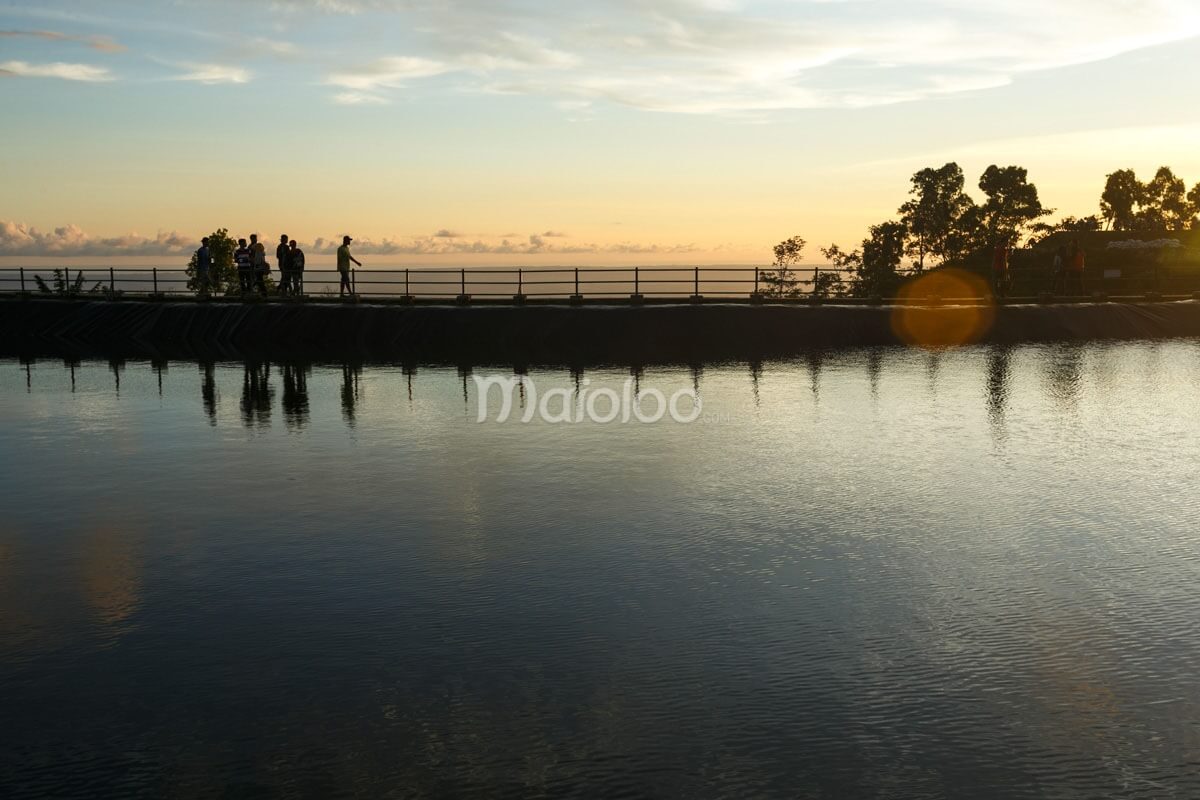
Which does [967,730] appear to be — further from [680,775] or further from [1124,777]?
[680,775]

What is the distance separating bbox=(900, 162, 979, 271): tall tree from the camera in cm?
8062

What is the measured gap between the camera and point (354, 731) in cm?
609

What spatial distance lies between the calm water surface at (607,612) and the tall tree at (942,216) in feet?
222

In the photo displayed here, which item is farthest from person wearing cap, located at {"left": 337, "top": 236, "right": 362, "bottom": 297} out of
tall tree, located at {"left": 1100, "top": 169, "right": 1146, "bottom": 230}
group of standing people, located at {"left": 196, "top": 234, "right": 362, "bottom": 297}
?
tall tree, located at {"left": 1100, "top": 169, "right": 1146, "bottom": 230}

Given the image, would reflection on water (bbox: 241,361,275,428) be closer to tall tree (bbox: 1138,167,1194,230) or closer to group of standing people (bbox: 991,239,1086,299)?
group of standing people (bbox: 991,239,1086,299)

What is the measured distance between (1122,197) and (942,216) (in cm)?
3700

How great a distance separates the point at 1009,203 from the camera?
268 ft

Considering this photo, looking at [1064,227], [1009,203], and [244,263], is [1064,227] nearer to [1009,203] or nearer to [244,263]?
[1009,203]

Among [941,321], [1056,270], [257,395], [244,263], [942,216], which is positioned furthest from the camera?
[942,216]

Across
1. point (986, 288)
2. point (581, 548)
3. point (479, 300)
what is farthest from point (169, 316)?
point (986, 288)

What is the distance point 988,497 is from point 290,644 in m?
7.23

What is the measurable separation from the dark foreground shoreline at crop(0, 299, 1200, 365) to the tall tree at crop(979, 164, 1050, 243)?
44.8 metres

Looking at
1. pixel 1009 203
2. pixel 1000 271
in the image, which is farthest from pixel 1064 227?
pixel 1000 271

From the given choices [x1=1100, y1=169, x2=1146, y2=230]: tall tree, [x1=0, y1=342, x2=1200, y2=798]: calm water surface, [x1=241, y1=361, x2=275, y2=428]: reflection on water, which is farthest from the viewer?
[x1=1100, y1=169, x2=1146, y2=230]: tall tree
